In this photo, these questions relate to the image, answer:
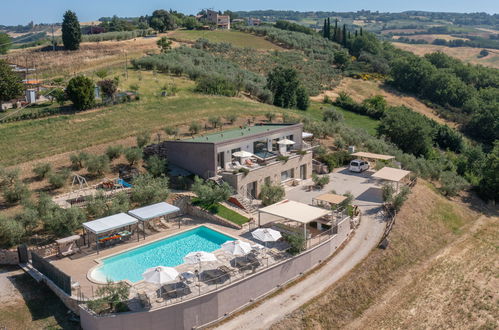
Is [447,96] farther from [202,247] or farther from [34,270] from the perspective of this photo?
[34,270]

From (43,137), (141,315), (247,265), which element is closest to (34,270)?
(141,315)

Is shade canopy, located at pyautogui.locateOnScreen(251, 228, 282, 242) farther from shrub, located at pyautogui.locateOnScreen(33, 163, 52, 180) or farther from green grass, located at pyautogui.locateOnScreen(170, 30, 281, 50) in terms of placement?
green grass, located at pyautogui.locateOnScreen(170, 30, 281, 50)

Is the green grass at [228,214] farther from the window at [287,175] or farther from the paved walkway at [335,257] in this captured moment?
the window at [287,175]

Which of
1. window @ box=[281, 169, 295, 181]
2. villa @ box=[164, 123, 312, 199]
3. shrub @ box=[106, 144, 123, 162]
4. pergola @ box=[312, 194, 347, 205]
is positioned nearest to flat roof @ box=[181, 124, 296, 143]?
villa @ box=[164, 123, 312, 199]

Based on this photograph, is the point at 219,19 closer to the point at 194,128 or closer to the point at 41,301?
the point at 194,128

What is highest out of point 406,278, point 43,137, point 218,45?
point 218,45

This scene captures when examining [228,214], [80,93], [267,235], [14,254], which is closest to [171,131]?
[80,93]

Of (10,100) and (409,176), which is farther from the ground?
(10,100)
